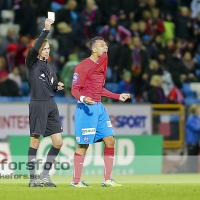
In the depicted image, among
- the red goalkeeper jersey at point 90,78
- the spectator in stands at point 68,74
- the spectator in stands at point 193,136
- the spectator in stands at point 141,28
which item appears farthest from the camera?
the spectator in stands at point 141,28

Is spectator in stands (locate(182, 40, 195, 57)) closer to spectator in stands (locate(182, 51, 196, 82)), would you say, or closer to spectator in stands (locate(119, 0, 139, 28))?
spectator in stands (locate(182, 51, 196, 82))

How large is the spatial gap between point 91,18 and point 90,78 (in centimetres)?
1112

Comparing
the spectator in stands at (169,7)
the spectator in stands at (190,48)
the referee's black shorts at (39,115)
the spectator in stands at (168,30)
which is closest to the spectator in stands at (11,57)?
the spectator in stands at (168,30)

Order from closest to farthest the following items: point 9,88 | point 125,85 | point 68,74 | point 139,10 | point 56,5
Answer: point 9,88 → point 68,74 → point 125,85 → point 56,5 → point 139,10

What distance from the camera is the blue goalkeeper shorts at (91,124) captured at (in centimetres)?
1190

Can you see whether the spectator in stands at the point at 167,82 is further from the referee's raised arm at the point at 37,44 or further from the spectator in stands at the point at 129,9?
the referee's raised arm at the point at 37,44

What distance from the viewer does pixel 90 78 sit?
12.0 metres

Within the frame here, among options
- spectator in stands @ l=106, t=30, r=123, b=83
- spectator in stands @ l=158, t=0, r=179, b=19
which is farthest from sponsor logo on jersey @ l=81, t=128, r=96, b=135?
spectator in stands @ l=158, t=0, r=179, b=19

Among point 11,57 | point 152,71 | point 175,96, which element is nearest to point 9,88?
point 11,57

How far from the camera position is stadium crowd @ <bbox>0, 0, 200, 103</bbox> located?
2094cm

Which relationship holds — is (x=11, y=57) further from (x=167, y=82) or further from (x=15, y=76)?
(x=167, y=82)

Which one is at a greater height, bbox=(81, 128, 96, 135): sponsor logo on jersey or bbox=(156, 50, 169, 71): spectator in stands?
bbox=(156, 50, 169, 71): spectator in stands

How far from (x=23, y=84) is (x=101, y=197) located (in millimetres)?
10725

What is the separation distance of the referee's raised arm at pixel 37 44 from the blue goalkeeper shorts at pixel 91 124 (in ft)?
3.27
